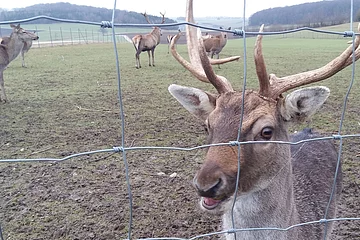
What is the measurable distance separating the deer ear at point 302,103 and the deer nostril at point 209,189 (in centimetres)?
65

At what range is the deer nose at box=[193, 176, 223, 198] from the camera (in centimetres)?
178

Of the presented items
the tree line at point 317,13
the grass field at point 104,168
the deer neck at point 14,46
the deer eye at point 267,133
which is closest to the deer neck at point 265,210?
the deer eye at point 267,133

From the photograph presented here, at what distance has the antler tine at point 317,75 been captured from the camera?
2188 mm

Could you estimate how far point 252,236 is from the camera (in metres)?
2.26

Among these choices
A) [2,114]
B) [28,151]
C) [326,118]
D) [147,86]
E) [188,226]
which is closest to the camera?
[188,226]

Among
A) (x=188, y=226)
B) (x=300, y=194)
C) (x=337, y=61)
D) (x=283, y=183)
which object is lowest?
(x=188, y=226)

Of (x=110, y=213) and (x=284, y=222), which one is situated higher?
(x=284, y=222)

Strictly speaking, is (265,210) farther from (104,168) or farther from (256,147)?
(104,168)

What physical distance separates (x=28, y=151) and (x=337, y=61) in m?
4.06

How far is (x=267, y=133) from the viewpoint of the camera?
2.09 m

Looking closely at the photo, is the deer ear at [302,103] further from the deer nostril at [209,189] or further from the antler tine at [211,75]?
the deer nostril at [209,189]

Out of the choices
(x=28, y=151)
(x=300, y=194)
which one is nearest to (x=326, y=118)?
(x=300, y=194)

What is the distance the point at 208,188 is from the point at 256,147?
1.37 ft

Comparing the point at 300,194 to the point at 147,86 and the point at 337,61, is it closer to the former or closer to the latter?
the point at 337,61
